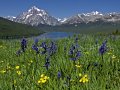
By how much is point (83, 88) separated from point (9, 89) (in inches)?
53.9

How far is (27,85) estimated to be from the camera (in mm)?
5668

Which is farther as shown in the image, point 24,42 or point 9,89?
point 24,42

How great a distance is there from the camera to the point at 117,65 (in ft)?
21.8

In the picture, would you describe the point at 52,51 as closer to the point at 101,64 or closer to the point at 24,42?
the point at 24,42

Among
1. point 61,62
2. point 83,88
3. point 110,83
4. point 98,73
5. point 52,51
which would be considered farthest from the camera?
point 52,51

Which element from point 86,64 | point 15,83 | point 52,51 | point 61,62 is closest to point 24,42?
point 52,51

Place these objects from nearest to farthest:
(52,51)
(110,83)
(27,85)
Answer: (110,83) < (27,85) < (52,51)

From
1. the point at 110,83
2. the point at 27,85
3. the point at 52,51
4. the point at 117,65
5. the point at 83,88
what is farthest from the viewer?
the point at 52,51

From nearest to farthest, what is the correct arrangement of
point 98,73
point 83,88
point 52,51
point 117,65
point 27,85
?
point 83,88 < point 27,85 < point 98,73 < point 117,65 < point 52,51

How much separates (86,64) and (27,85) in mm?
1745

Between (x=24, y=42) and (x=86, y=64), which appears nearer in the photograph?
(x=86, y=64)

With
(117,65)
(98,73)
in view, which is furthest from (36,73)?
(117,65)

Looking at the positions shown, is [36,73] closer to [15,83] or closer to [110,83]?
[15,83]

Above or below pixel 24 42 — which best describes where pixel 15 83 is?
below
